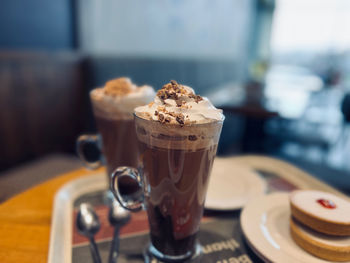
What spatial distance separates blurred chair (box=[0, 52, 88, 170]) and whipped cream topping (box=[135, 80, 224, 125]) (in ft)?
4.78

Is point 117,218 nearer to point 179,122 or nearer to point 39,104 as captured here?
point 179,122

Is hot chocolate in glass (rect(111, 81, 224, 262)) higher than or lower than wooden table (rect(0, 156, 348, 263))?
higher

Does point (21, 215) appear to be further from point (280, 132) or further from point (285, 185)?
point (280, 132)

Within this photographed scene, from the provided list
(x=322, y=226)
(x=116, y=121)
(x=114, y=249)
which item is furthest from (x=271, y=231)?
(x=116, y=121)

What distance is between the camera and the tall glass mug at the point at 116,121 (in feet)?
2.22

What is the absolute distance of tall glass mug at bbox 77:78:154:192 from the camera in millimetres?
676

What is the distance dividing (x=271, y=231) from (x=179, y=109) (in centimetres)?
37

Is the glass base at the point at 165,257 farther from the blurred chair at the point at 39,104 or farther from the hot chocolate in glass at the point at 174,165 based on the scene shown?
the blurred chair at the point at 39,104

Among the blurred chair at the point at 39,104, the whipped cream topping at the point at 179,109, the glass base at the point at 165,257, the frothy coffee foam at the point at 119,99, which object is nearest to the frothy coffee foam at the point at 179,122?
the whipped cream topping at the point at 179,109

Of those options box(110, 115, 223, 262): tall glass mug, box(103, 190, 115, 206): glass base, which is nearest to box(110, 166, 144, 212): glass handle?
box(110, 115, 223, 262): tall glass mug

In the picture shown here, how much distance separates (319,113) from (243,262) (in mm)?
4019

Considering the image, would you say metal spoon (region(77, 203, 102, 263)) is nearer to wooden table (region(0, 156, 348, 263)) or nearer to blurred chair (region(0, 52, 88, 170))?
wooden table (region(0, 156, 348, 263))

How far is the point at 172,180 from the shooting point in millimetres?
521

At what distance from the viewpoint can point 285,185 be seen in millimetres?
934
